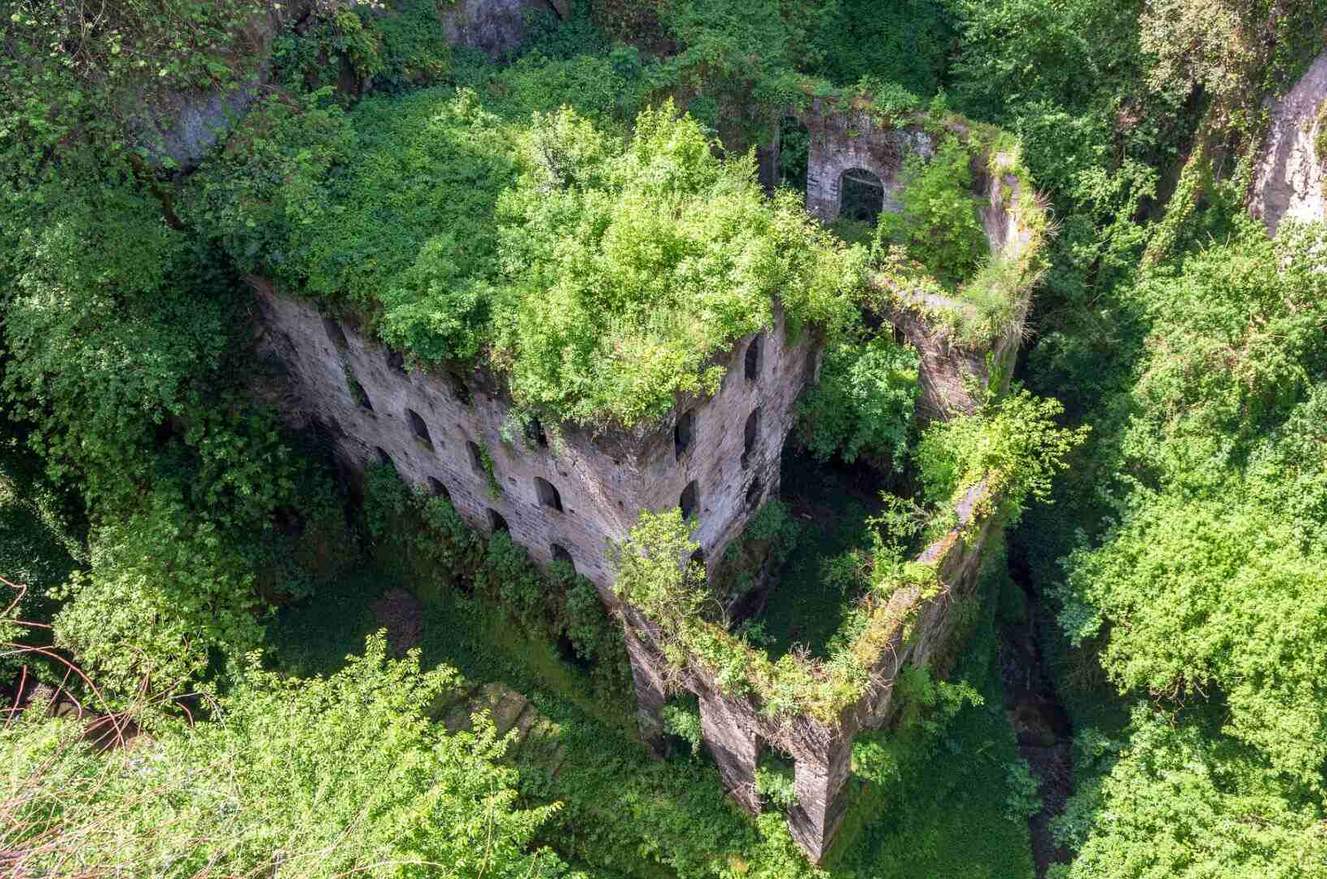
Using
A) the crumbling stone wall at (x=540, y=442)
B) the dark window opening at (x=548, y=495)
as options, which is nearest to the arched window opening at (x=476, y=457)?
the crumbling stone wall at (x=540, y=442)

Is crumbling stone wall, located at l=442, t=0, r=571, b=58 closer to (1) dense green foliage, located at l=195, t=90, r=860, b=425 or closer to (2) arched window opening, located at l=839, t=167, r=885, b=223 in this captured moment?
(1) dense green foliage, located at l=195, t=90, r=860, b=425

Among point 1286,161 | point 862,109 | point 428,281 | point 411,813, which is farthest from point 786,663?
point 1286,161

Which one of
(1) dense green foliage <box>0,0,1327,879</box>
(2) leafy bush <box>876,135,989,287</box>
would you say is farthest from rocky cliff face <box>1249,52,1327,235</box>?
(2) leafy bush <box>876,135,989,287</box>

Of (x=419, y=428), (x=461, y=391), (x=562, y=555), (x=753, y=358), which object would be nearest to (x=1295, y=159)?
(x=753, y=358)

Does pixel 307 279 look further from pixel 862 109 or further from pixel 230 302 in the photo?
pixel 862 109

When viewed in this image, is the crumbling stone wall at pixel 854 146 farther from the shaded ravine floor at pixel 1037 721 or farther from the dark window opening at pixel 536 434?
the dark window opening at pixel 536 434
